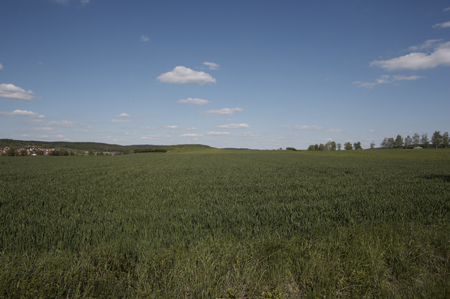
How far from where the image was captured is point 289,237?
15.4ft

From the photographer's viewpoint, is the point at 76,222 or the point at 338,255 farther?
the point at 76,222

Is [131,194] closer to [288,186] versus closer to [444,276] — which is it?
[288,186]

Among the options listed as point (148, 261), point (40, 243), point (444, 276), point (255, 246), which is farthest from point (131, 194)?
point (444, 276)

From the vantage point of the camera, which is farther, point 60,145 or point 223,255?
point 60,145

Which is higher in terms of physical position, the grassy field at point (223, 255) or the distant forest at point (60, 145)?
the distant forest at point (60, 145)

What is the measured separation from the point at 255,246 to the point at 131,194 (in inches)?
268

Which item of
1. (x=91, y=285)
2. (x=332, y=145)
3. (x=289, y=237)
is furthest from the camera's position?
(x=332, y=145)

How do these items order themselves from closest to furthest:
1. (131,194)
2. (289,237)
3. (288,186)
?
(289,237) → (131,194) → (288,186)

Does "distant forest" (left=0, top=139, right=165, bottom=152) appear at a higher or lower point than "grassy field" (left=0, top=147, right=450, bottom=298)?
higher

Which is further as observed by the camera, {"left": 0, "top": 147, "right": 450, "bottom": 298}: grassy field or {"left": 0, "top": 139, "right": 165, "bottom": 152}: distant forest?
{"left": 0, "top": 139, "right": 165, "bottom": 152}: distant forest

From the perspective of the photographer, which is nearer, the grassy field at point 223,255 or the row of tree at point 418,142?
the grassy field at point 223,255

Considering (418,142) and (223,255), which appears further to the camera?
(418,142)

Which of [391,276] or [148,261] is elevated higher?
[148,261]

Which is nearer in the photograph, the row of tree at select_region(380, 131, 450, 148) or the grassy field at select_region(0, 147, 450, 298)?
the grassy field at select_region(0, 147, 450, 298)
